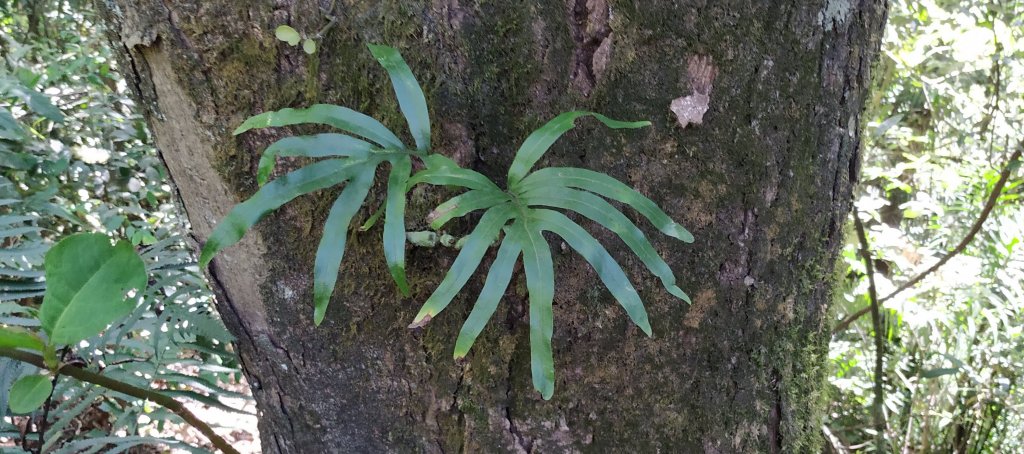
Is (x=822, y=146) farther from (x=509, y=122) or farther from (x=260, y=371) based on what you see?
(x=260, y=371)

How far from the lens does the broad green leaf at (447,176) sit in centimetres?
67

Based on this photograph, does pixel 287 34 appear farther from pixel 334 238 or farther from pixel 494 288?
pixel 494 288

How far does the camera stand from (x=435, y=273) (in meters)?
0.80

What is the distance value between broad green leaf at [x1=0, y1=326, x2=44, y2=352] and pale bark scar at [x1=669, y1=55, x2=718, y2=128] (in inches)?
33.3

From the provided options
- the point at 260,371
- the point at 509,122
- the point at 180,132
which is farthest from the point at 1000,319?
the point at 180,132

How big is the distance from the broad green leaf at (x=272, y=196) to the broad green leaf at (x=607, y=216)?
0.24 m

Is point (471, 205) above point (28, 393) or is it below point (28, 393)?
above

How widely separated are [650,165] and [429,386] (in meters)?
0.46

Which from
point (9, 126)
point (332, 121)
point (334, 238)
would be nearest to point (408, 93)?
point (332, 121)

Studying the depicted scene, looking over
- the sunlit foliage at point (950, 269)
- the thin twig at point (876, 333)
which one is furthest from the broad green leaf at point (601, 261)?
the sunlit foliage at point (950, 269)

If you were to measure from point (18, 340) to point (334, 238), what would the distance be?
375 millimetres

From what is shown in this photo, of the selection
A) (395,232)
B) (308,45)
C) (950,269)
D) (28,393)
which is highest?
(950,269)

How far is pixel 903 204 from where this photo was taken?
2.50m

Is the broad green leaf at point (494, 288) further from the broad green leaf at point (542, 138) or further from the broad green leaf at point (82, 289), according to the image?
the broad green leaf at point (82, 289)
